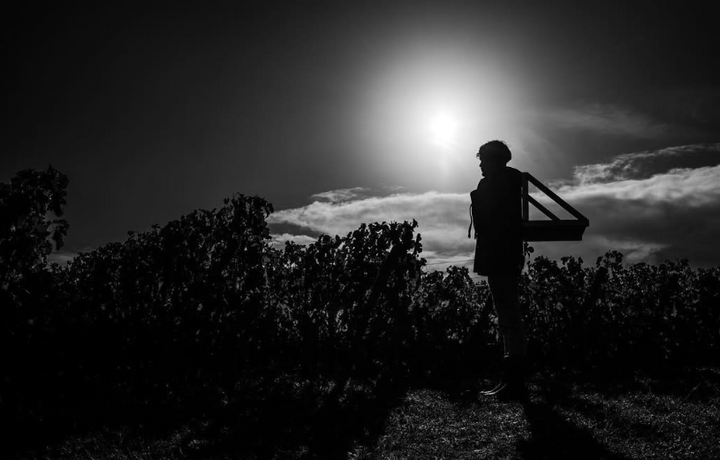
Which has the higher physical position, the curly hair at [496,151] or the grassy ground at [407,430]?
the curly hair at [496,151]

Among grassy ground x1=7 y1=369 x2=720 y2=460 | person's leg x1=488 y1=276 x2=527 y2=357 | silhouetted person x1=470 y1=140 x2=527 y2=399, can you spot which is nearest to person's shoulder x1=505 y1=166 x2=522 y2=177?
silhouetted person x1=470 y1=140 x2=527 y2=399

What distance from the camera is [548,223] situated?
544 cm

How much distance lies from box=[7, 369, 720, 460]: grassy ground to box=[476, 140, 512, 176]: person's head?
2.42 metres

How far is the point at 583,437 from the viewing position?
3.63 metres

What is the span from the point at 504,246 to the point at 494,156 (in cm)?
100

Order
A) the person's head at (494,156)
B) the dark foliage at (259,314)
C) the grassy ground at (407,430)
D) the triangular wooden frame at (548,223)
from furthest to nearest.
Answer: the triangular wooden frame at (548,223) → the person's head at (494,156) → the dark foliage at (259,314) → the grassy ground at (407,430)

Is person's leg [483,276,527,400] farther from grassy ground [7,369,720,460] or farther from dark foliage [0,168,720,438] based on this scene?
dark foliage [0,168,720,438]

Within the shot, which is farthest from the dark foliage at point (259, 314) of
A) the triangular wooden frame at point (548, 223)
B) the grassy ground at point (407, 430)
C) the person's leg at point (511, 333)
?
the triangular wooden frame at point (548, 223)

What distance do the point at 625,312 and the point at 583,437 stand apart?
7.17 metres

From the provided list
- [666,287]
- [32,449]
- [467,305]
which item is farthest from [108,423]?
[666,287]

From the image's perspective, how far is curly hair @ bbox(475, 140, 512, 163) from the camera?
5.17 m

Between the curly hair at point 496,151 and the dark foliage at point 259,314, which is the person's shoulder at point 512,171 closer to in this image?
the curly hair at point 496,151

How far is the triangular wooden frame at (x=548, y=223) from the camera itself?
5.38 meters

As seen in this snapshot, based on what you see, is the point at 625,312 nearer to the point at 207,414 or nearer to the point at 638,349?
the point at 638,349
